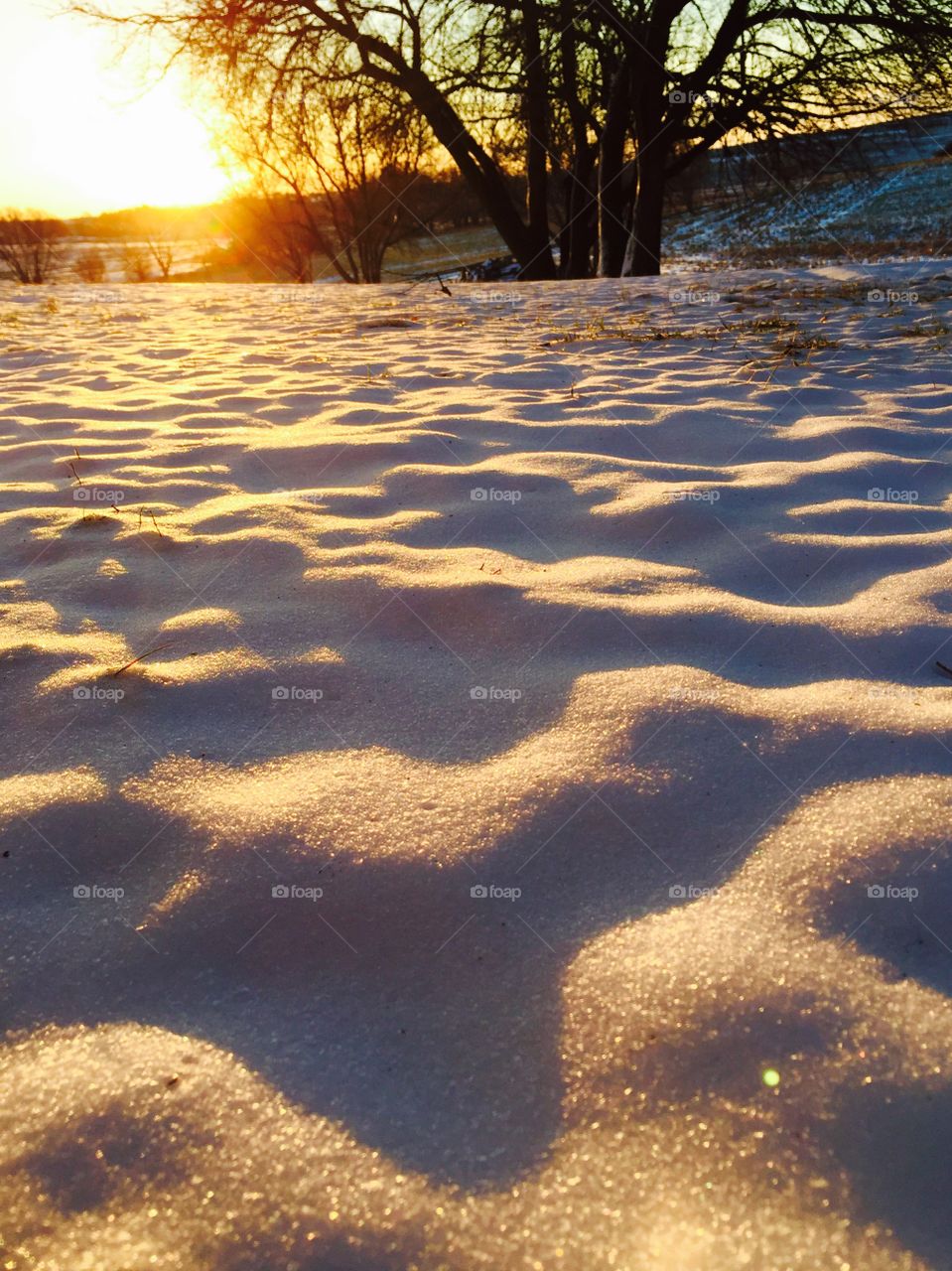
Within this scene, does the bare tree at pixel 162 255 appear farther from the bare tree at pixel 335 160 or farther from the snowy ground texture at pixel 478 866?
the snowy ground texture at pixel 478 866

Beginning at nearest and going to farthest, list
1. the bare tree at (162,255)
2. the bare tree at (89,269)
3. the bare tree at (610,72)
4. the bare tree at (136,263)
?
the bare tree at (610,72) < the bare tree at (89,269) < the bare tree at (136,263) < the bare tree at (162,255)

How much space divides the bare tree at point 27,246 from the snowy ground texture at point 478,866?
803 inches

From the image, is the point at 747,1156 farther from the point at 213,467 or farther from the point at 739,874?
the point at 213,467

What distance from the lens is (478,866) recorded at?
1.19m

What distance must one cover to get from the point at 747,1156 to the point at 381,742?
34.4 inches

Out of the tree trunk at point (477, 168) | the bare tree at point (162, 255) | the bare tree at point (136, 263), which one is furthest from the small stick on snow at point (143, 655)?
the bare tree at point (162, 255)

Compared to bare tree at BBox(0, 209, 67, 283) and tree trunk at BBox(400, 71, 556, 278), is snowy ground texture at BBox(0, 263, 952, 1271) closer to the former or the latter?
tree trunk at BBox(400, 71, 556, 278)

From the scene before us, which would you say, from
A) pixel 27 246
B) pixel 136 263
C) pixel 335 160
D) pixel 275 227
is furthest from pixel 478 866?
pixel 136 263

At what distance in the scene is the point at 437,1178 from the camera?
32.2 inches

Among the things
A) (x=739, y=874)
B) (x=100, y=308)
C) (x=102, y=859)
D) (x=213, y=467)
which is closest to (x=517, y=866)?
(x=739, y=874)

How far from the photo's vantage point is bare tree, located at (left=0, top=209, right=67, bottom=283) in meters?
19.0

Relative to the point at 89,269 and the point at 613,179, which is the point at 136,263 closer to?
the point at 89,269

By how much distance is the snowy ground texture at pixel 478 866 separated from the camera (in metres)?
0.81

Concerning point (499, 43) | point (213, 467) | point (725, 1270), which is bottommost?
point (725, 1270)
